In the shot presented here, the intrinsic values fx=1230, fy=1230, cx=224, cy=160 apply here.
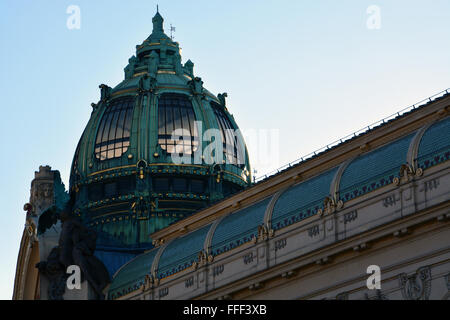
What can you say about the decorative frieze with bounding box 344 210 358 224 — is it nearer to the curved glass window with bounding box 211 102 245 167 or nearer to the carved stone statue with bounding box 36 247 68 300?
the carved stone statue with bounding box 36 247 68 300

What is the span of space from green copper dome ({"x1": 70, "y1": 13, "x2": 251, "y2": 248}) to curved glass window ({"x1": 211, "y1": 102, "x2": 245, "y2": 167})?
0.06 meters

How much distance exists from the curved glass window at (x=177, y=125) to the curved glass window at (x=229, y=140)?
2.28 meters

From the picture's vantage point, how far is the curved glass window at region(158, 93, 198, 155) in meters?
75.3

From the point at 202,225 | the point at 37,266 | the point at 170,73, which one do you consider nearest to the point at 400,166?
the point at 202,225

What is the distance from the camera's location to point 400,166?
147 ft

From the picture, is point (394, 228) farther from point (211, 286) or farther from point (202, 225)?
point (202, 225)

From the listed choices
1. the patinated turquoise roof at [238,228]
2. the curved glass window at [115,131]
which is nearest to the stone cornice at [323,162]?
the patinated turquoise roof at [238,228]

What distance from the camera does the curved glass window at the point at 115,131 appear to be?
7556 cm

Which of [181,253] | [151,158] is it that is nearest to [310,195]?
[181,253]

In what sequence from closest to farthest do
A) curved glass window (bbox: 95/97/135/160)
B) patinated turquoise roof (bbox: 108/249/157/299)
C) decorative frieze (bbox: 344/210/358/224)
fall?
decorative frieze (bbox: 344/210/358/224) → patinated turquoise roof (bbox: 108/249/157/299) → curved glass window (bbox: 95/97/135/160)

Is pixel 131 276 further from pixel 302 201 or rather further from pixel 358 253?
pixel 358 253

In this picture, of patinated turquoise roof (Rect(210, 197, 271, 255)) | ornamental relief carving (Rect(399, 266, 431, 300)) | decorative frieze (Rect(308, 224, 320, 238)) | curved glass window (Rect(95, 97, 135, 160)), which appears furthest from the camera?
curved glass window (Rect(95, 97, 135, 160))

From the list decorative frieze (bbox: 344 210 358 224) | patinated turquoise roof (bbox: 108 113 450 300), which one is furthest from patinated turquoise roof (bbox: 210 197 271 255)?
decorative frieze (bbox: 344 210 358 224)

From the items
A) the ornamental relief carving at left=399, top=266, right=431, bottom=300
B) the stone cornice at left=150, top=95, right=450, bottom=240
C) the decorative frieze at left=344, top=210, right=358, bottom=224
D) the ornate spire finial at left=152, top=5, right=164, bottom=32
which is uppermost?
the ornate spire finial at left=152, top=5, right=164, bottom=32
